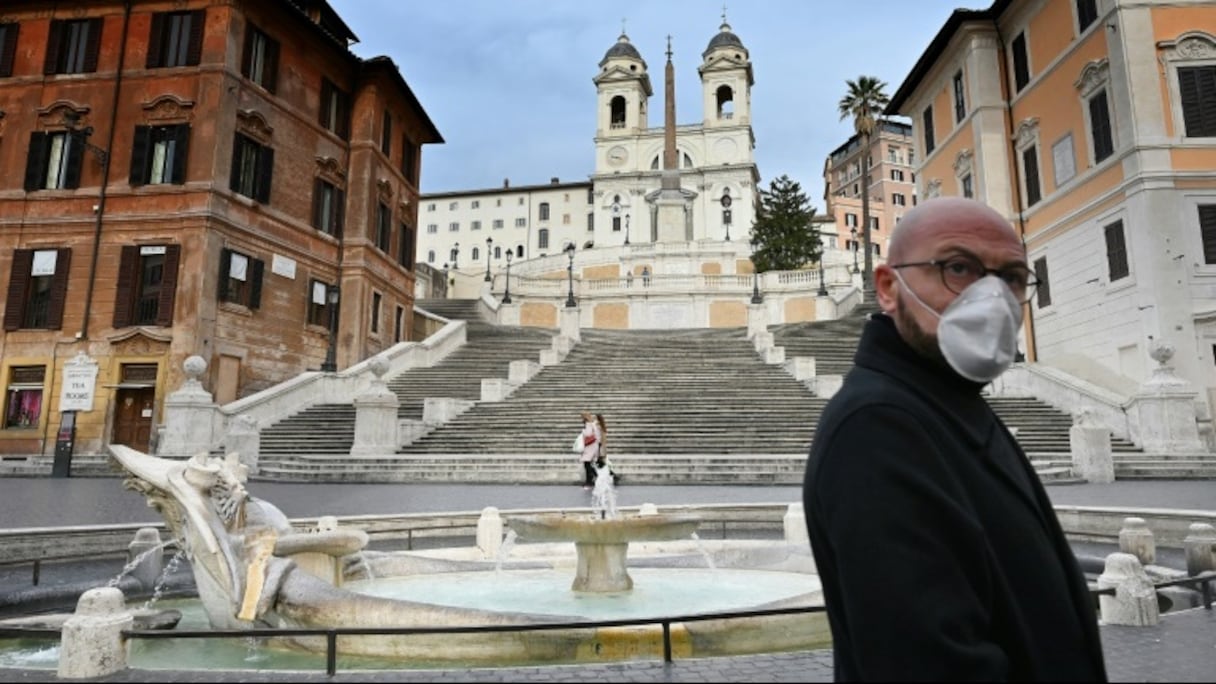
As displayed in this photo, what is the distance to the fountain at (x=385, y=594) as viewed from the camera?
14.9 feet

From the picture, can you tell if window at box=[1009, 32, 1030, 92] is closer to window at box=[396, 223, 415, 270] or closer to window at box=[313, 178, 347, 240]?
window at box=[396, 223, 415, 270]

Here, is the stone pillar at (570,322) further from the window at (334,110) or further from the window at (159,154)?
the window at (159,154)

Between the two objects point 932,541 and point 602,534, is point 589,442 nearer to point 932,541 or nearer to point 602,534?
point 602,534

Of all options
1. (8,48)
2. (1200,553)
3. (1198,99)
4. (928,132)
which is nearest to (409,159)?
(8,48)

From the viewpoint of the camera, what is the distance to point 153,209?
25.3m

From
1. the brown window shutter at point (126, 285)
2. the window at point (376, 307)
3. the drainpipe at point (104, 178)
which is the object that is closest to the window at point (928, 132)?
the window at point (376, 307)

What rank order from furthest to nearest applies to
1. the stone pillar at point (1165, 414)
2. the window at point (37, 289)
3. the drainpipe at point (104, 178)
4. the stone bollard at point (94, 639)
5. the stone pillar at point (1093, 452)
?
the window at point (37, 289) → the drainpipe at point (104, 178) → the stone pillar at point (1165, 414) → the stone pillar at point (1093, 452) → the stone bollard at point (94, 639)

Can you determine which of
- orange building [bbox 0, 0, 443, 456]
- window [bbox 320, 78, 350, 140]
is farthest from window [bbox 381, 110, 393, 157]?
orange building [bbox 0, 0, 443, 456]

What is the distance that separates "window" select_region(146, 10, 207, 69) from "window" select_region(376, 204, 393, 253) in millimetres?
9274

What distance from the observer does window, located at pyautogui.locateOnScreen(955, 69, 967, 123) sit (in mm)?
30750

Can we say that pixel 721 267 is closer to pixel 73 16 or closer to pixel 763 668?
pixel 73 16

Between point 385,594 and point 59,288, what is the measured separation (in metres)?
24.9

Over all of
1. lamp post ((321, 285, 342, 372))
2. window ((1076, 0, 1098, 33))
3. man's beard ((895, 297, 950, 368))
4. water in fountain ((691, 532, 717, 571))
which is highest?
window ((1076, 0, 1098, 33))

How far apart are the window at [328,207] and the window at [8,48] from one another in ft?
36.9
